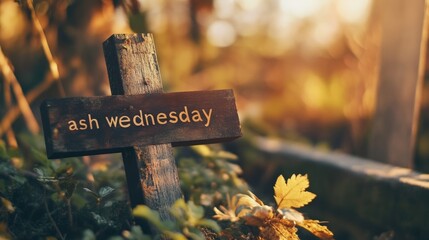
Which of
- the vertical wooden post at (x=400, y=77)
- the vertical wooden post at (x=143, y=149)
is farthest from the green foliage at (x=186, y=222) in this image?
the vertical wooden post at (x=400, y=77)

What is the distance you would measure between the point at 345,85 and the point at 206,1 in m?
8.19

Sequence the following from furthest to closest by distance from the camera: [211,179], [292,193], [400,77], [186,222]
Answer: [400,77] → [211,179] → [292,193] → [186,222]

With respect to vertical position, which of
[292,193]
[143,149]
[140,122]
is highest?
[140,122]

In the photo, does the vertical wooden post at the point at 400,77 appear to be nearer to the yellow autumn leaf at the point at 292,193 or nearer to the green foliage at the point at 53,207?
the yellow autumn leaf at the point at 292,193

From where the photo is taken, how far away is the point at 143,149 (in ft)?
8.08

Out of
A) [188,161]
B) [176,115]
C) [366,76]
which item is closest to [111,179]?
[188,161]

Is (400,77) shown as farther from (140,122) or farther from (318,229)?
(140,122)

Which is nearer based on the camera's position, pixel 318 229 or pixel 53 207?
pixel 318 229

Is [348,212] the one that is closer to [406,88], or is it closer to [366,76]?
[406,88]

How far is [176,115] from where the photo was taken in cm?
256

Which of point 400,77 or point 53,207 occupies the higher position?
point 400,77

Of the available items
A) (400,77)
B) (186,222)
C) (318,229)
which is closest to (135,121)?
(186,222)

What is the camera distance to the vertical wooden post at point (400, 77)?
541 centimetres

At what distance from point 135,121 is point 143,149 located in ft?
0.41
